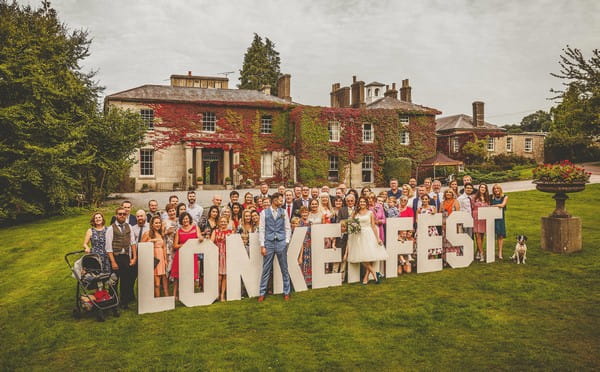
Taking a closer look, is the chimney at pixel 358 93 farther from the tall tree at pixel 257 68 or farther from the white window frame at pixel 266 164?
the tall tree at pixel 257 68

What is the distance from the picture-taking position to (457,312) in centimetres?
725

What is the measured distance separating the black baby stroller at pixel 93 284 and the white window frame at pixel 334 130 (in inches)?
1119

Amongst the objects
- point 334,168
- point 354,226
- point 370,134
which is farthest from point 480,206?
point 370,134

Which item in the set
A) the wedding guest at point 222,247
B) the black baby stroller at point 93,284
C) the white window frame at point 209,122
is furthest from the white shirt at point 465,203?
the white window frame at point 209,122

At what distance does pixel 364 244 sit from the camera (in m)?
8.98

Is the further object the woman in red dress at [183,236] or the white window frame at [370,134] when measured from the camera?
the white window frame at [370,134]

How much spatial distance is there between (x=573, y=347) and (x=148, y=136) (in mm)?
30062

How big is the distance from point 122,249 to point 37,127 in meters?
13.3

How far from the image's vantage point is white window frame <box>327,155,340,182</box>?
34.9 meters

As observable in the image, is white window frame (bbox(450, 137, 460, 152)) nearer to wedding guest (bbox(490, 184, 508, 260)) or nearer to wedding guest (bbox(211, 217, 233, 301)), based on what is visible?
wedding guest (bbox(490, 184, 508, 260))

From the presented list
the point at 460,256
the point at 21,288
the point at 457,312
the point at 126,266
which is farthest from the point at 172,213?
the point at 460,256

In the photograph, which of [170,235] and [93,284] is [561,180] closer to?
[170,235]

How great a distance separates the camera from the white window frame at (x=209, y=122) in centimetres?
3322

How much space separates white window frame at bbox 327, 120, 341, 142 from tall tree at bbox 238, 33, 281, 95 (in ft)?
65.3
